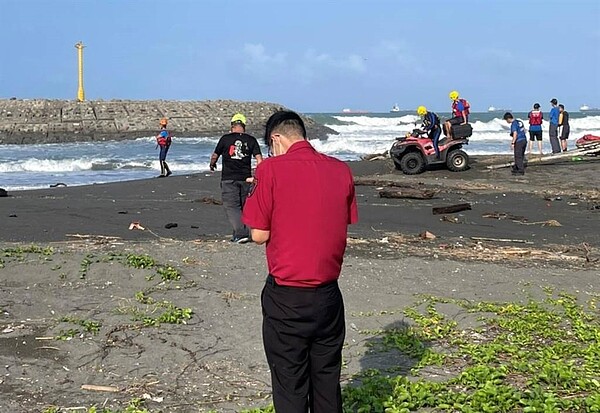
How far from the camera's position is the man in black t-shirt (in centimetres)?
1081

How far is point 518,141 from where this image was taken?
22.6 m

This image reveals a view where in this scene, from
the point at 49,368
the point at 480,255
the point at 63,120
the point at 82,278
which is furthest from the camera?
the point at 63,120

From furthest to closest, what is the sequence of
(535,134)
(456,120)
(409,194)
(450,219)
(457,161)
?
(535,134), (457,161), (456,120), (409,194), (450,219)

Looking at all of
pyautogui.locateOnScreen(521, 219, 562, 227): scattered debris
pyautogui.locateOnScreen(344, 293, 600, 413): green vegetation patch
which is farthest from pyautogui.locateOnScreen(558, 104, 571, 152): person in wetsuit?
pyautogui.locateOnScreen(344, 293, 600, 413): green vegetation patch

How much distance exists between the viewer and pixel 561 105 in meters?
28.4

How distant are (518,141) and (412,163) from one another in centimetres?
300

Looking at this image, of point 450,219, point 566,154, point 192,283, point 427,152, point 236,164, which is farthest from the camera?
point 566,154

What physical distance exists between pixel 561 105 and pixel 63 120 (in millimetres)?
42623

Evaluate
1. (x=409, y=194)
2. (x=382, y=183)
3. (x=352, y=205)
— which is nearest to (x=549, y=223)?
(x=409, y=194)

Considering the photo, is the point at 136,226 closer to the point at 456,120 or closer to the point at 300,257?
the point at 300,257

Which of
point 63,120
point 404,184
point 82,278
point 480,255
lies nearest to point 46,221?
point 82,278

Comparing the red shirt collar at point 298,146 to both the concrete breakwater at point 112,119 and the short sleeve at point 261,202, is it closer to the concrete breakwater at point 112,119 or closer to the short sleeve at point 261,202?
the short sleeve at point 261,202

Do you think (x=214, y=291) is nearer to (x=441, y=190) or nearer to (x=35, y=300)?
(x=35, y=300)

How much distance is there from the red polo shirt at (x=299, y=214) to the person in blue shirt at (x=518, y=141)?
19246mm
